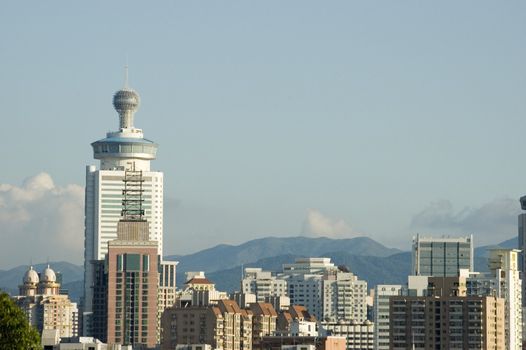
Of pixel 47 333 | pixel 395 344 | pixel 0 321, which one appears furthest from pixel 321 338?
pixel 0 321

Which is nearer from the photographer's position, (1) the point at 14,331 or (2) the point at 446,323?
(1) the point at 14,331

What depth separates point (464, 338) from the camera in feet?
632

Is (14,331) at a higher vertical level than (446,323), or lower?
lower

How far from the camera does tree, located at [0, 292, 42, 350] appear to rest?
78.1 m

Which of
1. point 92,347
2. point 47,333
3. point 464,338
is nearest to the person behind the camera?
point 92,347

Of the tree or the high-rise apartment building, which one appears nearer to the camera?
the tree

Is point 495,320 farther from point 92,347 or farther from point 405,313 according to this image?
point 92,347

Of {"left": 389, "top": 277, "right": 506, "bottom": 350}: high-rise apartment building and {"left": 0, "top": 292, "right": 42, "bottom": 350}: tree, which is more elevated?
{"left": 389, "top": 277, "right": 506, "bottom": 350}: high-rise apartment building

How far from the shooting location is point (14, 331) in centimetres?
7856

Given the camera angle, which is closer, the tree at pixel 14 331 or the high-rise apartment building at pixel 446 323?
the tree at pixel 14 331

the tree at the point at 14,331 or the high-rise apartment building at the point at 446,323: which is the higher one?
the high-rise apartment building at the point at 446,323

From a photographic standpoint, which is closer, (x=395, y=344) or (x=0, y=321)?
(x=0, y=321)

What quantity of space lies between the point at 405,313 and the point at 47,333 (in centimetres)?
3575

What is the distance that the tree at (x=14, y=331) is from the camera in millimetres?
78125
